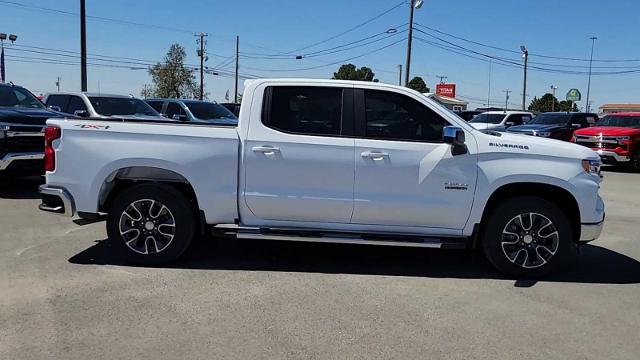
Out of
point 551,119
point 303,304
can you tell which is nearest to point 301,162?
point 303,304

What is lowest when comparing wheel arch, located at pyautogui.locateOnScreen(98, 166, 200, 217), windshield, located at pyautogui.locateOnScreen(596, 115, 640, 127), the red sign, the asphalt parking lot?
the asphalt parking lot

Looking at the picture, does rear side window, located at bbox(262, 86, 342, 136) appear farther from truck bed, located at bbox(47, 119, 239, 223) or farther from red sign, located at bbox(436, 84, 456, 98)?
red sign, located at bbox(436, 84, 456, 98)

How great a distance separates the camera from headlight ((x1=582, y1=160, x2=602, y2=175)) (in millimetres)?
5582

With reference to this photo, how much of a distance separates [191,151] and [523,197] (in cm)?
331

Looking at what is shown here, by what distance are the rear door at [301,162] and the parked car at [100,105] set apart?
7976 mm

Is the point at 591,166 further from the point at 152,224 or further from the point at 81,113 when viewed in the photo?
the point at 81,113

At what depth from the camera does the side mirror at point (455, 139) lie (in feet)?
17.6

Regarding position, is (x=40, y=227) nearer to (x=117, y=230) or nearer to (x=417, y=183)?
(x=117, y=230)

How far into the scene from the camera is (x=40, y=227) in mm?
7410

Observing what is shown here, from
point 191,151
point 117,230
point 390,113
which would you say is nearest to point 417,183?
point 390,113

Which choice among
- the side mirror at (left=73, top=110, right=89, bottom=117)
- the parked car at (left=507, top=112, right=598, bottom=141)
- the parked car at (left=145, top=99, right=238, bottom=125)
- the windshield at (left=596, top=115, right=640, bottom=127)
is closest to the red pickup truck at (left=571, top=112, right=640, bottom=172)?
the windshield at (left=596, top=115, right=640, bottom=127)

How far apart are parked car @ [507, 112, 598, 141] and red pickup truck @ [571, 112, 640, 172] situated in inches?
70.9

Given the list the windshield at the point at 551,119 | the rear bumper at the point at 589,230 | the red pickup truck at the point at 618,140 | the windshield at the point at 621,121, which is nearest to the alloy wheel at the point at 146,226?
the rear bumper at the point at 589,230

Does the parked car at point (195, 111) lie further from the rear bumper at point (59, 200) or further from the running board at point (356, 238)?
the running board at point (356, 238)
